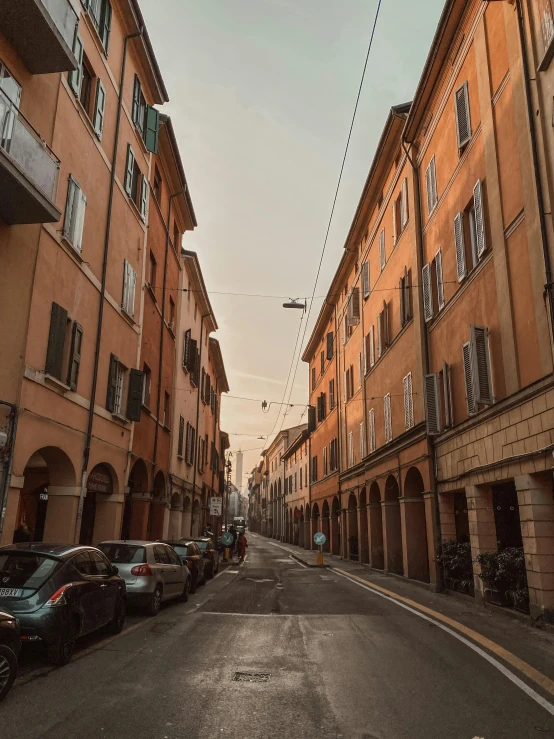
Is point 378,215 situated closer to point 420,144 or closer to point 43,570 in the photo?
point 420,144

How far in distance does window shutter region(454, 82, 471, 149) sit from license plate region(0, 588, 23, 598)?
581 inches

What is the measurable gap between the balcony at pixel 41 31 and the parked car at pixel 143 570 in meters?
9.58

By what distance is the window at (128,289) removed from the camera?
707 inches

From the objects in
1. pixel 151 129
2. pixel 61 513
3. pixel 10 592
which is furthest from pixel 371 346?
pixel 10 592

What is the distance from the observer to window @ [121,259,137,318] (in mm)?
17969

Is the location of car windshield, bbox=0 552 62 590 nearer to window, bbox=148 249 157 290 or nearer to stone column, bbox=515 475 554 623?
stone column, bbox=515 475 554 623

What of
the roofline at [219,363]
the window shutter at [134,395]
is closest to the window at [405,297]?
the window shutter at [134,395]

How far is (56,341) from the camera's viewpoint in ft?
42.0

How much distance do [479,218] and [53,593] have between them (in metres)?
12.4

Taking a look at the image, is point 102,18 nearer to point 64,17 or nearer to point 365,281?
point 64,17

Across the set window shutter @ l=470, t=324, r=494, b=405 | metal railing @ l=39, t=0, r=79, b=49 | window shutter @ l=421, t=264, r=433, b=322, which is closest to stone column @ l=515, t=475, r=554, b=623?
window shutter @ l=470, t=324, r=494, b=405

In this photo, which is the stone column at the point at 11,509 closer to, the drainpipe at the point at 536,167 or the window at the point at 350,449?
the drainpipe at the point at 536,167

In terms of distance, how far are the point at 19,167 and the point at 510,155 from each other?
1010 centimetres

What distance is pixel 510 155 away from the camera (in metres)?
13.3
